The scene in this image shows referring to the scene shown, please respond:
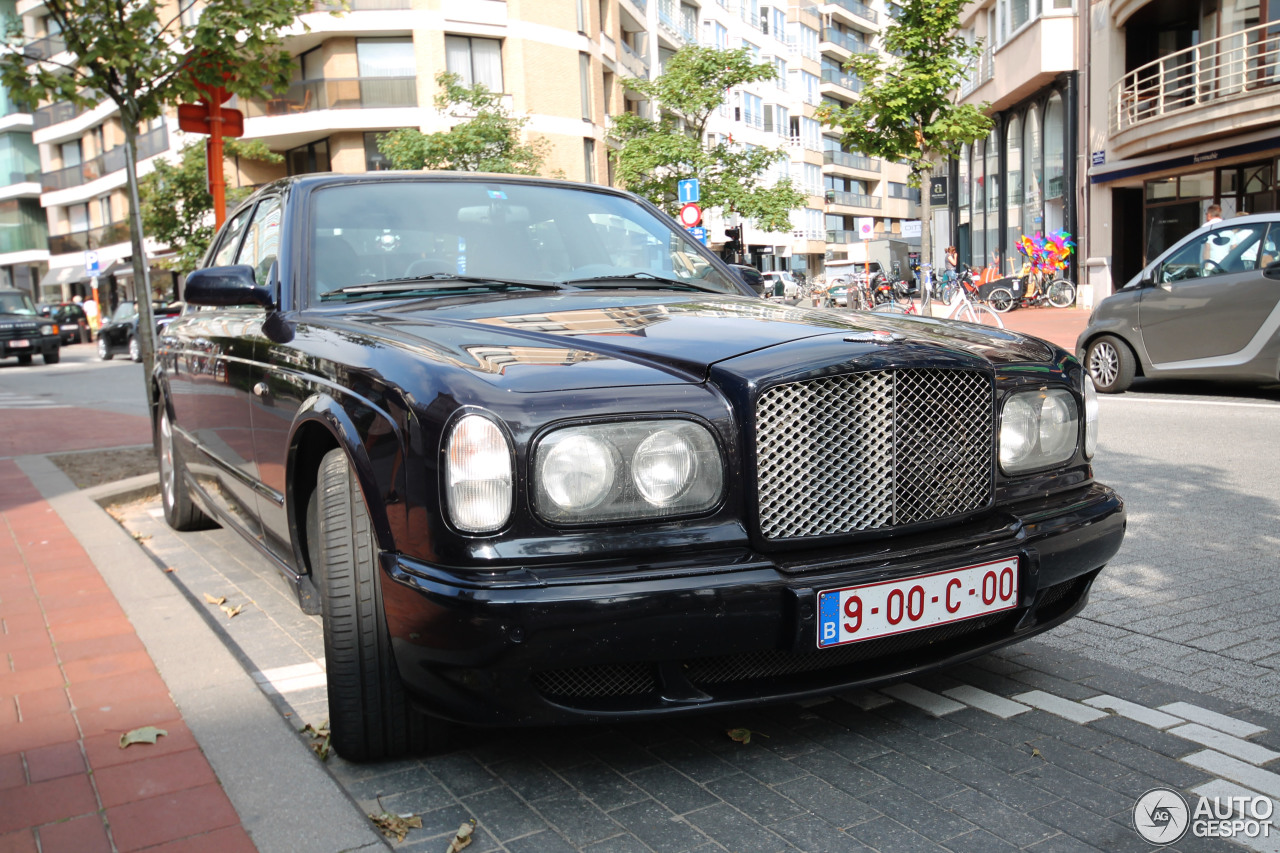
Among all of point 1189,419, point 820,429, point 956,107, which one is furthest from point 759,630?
point 956,107

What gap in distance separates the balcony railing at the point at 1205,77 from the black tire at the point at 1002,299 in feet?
14.0

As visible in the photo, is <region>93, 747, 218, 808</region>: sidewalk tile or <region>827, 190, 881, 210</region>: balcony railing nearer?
<region>93, 747, 218, 808</region>: sidewalk tile

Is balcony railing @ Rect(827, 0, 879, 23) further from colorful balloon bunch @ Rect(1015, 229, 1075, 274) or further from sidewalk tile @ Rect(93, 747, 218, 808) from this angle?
sidewalk tile @ Rect(93, 747, 218, 808)

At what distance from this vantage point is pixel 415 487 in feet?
8.13

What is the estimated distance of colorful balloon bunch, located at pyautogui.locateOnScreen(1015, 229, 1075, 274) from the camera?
2767cm

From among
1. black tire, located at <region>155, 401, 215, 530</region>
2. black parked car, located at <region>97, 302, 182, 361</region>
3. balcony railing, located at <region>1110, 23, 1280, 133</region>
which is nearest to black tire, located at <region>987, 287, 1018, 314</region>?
balcony railing, located at <region>1110, 23, 1280, 133</region>

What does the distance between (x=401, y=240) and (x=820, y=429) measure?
6.18 ft

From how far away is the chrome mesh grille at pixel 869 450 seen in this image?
2.54m

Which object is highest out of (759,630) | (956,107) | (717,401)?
(956,107)

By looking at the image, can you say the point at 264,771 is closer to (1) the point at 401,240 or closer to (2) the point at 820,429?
(2) the point at 820,429

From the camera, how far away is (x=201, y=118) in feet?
26.5

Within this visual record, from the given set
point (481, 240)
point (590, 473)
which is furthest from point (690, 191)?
point (590, 473)

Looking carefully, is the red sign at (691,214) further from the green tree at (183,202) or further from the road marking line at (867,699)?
the green tree at (183,202)

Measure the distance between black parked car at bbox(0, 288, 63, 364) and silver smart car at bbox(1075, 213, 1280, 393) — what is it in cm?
2673
